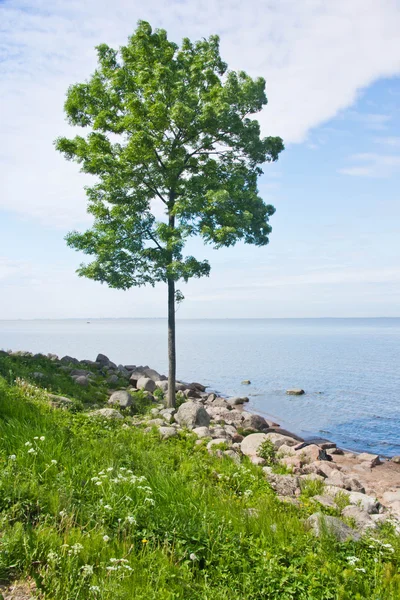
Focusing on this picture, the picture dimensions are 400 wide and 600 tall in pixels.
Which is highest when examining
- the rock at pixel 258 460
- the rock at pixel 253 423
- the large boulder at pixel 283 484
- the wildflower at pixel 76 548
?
the wildflower at pixel 76 548

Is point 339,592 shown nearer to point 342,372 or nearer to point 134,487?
point 134,487

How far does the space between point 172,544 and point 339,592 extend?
6.13ft

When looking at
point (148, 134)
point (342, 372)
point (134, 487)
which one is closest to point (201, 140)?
point (148, 134)

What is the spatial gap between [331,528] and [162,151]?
14299 mm

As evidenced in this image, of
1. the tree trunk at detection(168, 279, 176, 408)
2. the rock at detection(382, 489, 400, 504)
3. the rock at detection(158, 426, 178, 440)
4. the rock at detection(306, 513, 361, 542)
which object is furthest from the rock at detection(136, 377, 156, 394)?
the rock at detection(306, 513, 361, 542)

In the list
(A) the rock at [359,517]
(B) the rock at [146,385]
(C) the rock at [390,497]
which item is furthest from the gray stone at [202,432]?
(B) the rock at [146,385]

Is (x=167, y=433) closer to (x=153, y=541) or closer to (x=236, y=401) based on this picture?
(x=153, y=541)

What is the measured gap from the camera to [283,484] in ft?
30.2

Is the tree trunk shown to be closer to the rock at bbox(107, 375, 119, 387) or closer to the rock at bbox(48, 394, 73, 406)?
the rock at bbox(107, 375, 119, 387)

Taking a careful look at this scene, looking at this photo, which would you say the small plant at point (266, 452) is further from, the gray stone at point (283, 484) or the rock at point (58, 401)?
the rock at point (58, 401)

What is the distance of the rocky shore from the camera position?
26.7 feet

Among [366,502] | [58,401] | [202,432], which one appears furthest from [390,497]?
[58,401]

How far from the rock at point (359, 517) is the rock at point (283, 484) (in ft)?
4.45

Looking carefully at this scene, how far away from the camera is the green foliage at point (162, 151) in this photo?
15.0m
